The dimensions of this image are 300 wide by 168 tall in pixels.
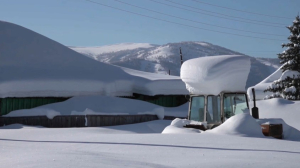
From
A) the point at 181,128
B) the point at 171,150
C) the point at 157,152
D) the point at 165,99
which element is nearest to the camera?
the point at 157,152

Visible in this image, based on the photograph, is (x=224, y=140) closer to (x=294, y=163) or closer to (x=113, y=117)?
(x=294, y=163)

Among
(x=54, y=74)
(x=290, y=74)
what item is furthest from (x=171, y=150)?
(x=290, y=74)

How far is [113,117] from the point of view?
934 inches

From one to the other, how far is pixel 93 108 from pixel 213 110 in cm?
1139

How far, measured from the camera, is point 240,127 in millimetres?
13414

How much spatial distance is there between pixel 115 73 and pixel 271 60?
16075 cm

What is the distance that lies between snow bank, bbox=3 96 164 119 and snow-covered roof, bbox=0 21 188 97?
1748 mm

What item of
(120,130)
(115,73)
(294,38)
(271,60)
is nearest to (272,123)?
(120,130)

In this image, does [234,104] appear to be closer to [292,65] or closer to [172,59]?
[292,65]

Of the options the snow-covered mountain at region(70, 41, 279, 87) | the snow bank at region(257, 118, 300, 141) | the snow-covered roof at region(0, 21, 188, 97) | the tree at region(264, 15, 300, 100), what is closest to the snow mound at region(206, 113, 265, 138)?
the snow bank at region(257, 118, 300, 141)

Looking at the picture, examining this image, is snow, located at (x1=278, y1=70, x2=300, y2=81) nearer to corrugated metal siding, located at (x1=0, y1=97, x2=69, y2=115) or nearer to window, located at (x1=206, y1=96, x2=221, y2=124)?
corrugated metal siding, located at (x1=0, y1=97, x2=69, y2=115)

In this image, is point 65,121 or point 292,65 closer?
point 65,121

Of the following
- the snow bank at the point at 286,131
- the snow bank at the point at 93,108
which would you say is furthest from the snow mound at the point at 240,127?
the snow bank at the point at 93,108

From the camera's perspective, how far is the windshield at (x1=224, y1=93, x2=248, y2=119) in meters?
14.1
